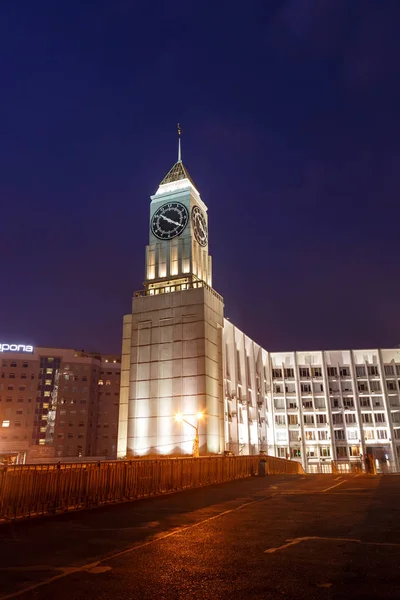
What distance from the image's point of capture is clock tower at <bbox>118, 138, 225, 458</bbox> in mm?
51812

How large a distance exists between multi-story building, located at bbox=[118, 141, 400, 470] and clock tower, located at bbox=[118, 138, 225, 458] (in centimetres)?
13

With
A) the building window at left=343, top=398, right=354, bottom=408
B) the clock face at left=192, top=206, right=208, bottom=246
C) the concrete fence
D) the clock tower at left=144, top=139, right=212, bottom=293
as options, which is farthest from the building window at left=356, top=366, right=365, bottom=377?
the concrete fence

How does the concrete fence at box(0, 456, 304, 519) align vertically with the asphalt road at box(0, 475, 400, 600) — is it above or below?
above

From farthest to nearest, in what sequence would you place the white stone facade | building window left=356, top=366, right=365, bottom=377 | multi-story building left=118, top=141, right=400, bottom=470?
building window left=356, top=366, right=365, bottom=377, the white stone facade, multi-story building left=118, top=141, right=400, bottom=470

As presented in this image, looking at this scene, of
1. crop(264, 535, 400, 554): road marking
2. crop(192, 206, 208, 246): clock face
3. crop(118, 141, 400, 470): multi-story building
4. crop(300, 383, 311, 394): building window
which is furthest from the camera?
crop(300, 383, 311, 394): building window

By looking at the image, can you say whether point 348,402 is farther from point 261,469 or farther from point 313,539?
point 313,539

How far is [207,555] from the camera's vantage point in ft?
23.5

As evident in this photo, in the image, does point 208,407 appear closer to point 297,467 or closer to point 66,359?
point 297,467

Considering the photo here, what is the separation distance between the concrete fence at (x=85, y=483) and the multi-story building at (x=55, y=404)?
96482mm

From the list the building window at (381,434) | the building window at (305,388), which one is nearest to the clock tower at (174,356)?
the building window at (305,388)

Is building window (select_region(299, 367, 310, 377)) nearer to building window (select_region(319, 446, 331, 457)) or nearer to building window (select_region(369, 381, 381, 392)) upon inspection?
building window (select_region(369, 381, 381, 392))

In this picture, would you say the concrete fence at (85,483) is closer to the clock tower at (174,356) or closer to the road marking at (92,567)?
the road marking at (92,567)

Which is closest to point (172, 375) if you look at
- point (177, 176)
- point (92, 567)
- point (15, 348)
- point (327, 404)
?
point (177, 176)

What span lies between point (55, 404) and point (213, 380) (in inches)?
2956
